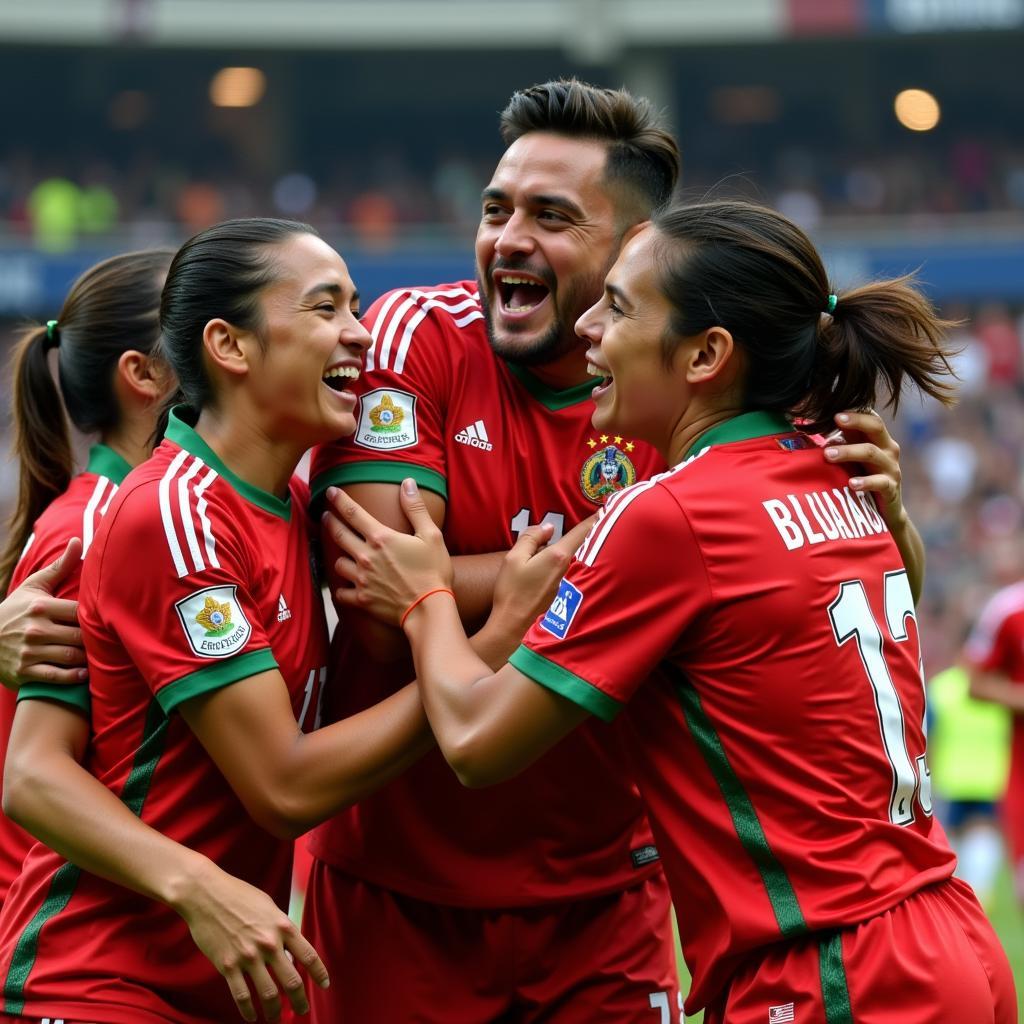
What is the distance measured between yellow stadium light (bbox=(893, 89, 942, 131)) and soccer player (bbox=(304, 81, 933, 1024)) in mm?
28559

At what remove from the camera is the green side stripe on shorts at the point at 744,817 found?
3014mm

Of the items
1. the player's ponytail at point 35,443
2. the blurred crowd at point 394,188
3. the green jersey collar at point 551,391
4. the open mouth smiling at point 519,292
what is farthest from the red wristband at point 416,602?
the blurred crowd at point 394,188

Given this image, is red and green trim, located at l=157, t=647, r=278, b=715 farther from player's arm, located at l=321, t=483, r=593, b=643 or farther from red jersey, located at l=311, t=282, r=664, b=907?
red jersey, located at l=311, t=282, r=664, b=907

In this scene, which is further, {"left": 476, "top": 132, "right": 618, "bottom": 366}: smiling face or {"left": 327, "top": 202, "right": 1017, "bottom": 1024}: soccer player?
{"left": 476, "top": 132, "right": 618, "bottom": 366}: smiling face

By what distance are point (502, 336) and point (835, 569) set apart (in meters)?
1.11

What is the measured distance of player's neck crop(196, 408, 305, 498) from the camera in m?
3.49

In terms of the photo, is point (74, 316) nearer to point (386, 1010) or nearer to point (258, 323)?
point (258, 323)

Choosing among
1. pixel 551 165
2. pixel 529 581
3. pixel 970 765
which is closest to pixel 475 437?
pixel 529 581

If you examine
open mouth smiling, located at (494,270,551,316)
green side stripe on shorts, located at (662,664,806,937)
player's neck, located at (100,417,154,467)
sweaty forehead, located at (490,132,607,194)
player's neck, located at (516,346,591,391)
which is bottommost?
green side stripe on shorts, located at (662,664,806,937)

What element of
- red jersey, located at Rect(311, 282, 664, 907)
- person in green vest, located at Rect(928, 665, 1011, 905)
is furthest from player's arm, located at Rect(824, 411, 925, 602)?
person in green vest, located at Rect(928, 665, 1011, 905)

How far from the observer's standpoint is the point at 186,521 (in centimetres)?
322

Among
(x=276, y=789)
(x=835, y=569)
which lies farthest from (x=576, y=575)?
(x=276, y=789)

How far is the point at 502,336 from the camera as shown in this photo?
385 centimetres

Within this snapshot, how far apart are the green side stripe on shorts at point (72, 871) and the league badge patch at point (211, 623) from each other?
212 mm
